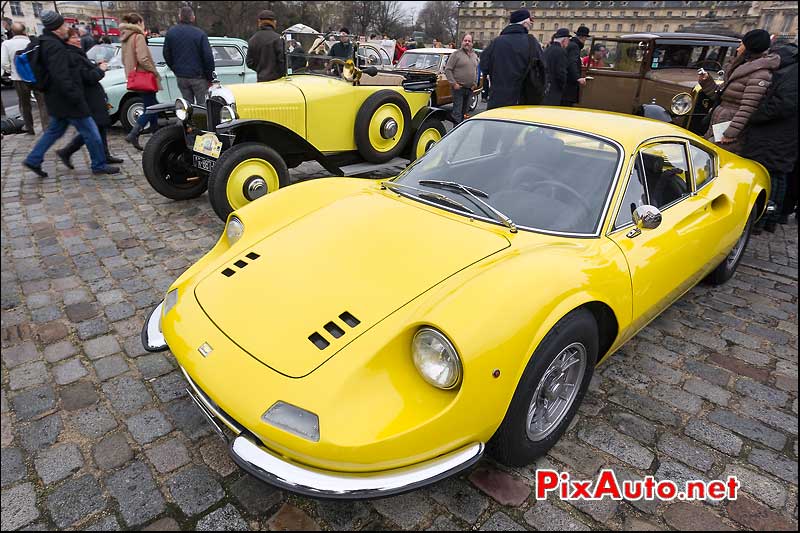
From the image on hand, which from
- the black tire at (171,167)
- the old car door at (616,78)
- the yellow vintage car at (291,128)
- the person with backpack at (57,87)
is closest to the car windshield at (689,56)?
the old car door at (616,78)

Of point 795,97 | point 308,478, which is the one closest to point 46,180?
point 308,478

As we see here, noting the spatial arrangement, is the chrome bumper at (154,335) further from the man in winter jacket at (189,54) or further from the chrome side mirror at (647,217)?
the man in winter jacket at (189,54)

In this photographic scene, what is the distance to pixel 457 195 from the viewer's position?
271cm

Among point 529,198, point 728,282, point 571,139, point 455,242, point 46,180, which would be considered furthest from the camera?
point 46,180

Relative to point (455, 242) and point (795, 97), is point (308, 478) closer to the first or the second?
point (455, 242)

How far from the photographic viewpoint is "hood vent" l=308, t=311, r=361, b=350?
188 centimetres

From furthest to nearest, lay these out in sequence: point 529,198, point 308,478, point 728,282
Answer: point 728,282 → point 529,198 → point 308,478

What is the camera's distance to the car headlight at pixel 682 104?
19.0 ft

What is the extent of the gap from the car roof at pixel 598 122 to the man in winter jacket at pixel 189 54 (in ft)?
16.3

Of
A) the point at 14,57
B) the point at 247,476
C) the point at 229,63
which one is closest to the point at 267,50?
the point at 229,63

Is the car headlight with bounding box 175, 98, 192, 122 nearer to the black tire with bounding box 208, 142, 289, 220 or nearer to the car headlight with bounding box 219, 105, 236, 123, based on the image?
the car headlight with bounding box 219, 105, 236, 123

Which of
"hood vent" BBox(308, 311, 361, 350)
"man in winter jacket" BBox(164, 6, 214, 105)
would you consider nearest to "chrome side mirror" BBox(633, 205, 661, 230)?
"hood vent" BBox(308, 311, 361, 350)

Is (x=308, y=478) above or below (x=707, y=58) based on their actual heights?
below

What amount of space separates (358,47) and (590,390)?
17.8 feet
